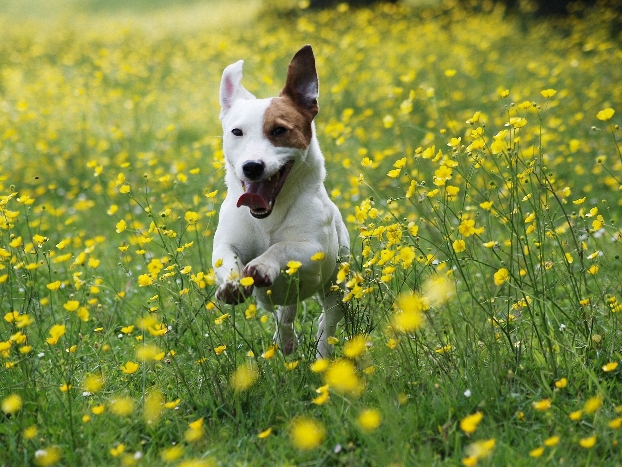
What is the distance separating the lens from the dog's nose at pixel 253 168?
3.24 meters

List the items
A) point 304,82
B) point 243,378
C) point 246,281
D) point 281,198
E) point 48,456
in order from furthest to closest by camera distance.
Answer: point 304,82 < point 281,198 < point 243,378 < point 246,281 < point 48,456

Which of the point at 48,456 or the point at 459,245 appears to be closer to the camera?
the point at 48,456

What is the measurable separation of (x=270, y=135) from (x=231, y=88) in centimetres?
64

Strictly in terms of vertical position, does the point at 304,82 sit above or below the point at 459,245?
above

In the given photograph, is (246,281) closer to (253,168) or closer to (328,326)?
(253,168)

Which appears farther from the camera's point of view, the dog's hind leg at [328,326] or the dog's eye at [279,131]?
the dog's hind leg at [328,326]

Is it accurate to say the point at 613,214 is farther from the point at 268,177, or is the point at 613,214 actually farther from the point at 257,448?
the point at 257,448

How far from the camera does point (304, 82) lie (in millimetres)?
3777

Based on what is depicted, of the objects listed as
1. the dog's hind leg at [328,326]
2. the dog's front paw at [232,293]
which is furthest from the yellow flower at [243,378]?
the dog's hind leg at [328,326]

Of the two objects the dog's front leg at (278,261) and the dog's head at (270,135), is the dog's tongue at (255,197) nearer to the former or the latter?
the dog's head at (270,135)

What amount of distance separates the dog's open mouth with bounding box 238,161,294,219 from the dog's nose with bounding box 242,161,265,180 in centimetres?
11

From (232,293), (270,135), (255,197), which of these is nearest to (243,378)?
(232,293)

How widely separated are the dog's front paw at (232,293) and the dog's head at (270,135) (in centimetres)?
50

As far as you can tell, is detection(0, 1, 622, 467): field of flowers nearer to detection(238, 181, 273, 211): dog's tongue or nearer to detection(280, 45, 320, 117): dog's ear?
detection(238, 181, 273, 211): dog's tongue
